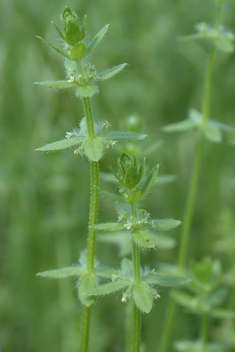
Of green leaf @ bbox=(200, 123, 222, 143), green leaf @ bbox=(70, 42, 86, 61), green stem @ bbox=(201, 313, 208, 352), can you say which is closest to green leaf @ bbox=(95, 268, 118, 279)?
green leaf @ bbox=(70, 42, 86, 61)

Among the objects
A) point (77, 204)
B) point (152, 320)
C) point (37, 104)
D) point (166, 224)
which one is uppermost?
point (37, 104)

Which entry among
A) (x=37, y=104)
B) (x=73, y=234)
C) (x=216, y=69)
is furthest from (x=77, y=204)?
(x=216, y=69)

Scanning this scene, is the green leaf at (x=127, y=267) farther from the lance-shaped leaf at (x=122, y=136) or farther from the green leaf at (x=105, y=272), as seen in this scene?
the lance-shaped leaf at (x=122, y=136)

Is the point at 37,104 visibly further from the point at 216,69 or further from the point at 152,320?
the point at 152,320

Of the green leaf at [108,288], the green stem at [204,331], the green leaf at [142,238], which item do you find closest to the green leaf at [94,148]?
the green leaf at [142,238]

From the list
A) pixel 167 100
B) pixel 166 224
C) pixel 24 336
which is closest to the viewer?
pixel 166 224

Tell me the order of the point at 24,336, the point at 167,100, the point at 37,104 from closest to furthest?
the point at 24,336
the point at 37,104
the point at 167,100

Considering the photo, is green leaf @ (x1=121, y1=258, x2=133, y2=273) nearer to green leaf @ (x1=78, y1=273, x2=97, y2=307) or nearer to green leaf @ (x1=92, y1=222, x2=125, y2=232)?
green leaf @ (x1=78, y1=273, x2=97, y2=307)

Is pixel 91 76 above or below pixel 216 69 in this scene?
below
